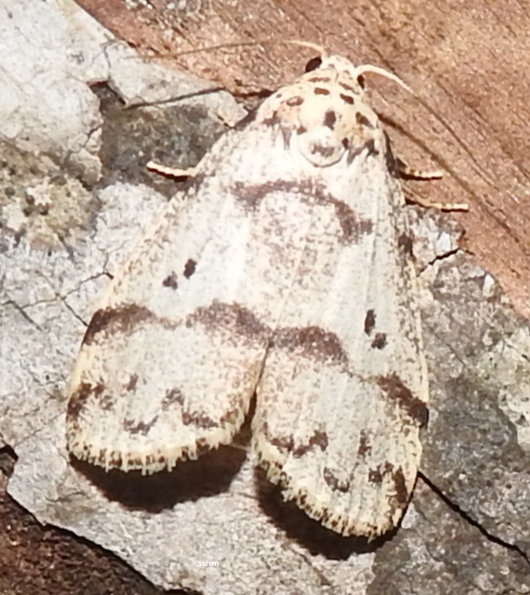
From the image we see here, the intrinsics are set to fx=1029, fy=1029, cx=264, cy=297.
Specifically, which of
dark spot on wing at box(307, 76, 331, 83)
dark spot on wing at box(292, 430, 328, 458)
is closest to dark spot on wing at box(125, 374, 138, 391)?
dark spot on wing at box(292, 430, 328, 458)

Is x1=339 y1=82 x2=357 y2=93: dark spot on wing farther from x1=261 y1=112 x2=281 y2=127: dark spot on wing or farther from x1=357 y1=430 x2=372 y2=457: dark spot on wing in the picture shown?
x1=357 y1=430 x2=372 y2=457: dark spot on wing

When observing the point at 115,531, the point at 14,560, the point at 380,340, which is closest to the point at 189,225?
the point at 380,340

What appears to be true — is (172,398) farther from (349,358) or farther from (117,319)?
(349,358)

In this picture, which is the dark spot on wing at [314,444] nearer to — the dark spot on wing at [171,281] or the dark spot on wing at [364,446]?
the dark spot on wing at [364,446]

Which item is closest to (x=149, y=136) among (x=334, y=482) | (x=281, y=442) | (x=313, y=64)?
(x=313, y=64)

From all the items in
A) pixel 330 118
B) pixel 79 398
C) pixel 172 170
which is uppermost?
pixel 330 118
